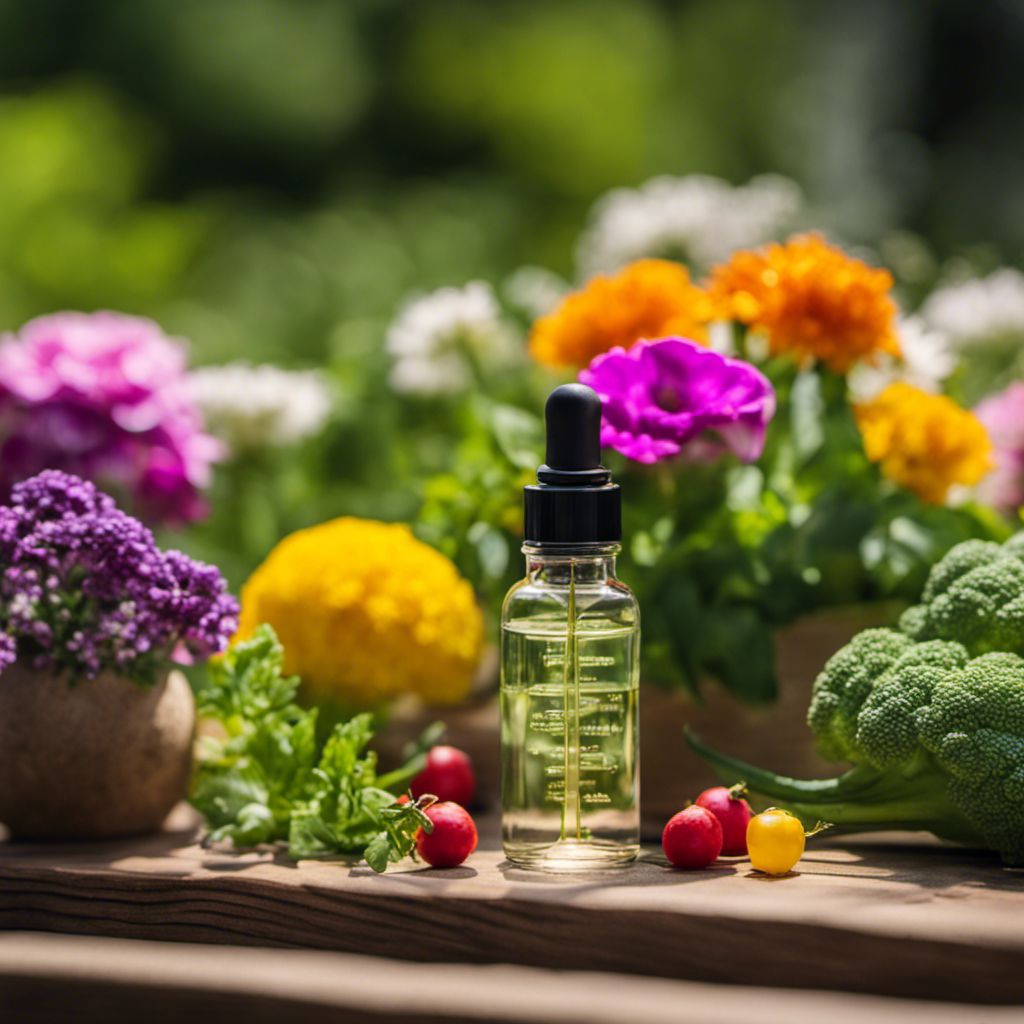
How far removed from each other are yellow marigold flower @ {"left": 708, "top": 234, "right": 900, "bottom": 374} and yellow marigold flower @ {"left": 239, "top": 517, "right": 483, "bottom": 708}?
0.42 meters

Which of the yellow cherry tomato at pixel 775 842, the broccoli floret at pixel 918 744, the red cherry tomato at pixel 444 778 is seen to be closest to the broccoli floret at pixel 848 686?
the broccoli floret at pixel 918 744

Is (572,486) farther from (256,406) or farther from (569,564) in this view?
(256,406)

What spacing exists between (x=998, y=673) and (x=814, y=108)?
14.9 feet

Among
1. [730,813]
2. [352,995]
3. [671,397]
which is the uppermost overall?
[671,397]

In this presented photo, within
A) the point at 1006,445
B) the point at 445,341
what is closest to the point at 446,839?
the point at 445,341

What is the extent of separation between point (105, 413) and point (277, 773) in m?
0.53

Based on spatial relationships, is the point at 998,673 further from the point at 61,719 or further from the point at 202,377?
the point at 202,377

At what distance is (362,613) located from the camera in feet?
4.04

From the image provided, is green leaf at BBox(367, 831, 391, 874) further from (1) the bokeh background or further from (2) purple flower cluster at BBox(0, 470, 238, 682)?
(1) the bokeh background

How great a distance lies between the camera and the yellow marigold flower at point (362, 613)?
123 cm

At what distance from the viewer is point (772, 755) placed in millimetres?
1246

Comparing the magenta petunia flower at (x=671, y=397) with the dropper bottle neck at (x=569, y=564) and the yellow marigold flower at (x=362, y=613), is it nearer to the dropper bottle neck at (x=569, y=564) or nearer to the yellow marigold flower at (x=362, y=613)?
the dropper bottle neck at (x=569, y=564)

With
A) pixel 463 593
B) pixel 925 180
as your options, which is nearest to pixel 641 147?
pixel 925 180

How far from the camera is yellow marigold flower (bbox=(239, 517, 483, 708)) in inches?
48.4
